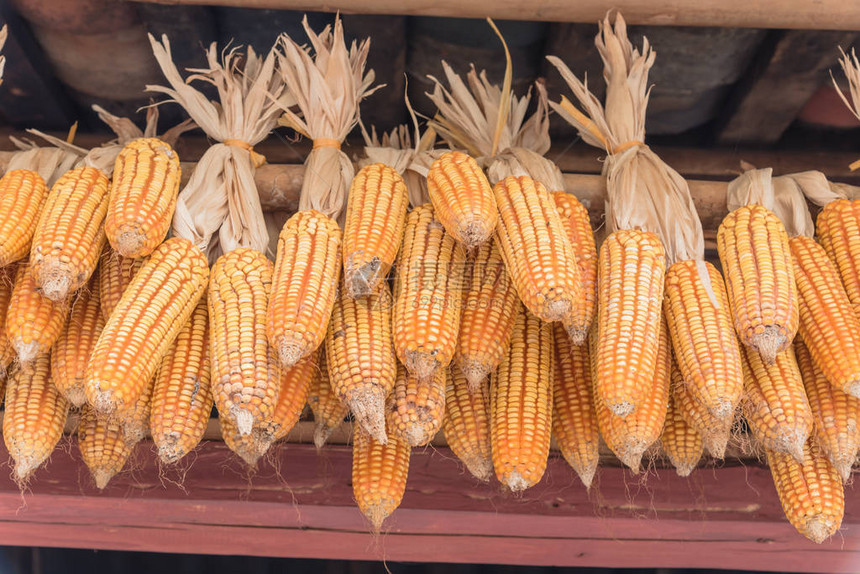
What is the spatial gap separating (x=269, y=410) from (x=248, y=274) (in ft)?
1.81

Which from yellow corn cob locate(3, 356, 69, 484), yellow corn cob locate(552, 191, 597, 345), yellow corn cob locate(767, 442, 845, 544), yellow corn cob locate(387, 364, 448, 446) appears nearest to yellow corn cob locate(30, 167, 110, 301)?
yellow corn cob locate(3, 356, 69, 484)

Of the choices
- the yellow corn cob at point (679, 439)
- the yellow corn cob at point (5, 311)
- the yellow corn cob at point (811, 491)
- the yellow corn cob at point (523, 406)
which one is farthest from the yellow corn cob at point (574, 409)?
the yellow corn cob at point (5, 311)

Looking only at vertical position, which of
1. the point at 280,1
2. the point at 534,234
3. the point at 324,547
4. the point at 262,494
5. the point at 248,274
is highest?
the point at 280,1

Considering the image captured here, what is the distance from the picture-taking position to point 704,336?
2.48 meters

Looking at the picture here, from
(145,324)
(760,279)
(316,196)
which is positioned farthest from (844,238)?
(145,324)

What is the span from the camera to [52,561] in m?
4.52

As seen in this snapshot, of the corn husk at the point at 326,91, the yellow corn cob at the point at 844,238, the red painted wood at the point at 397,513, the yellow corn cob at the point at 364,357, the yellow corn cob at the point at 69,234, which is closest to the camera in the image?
the yellow corn cob at the point at 364,357

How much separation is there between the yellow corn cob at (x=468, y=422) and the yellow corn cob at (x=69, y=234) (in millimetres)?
1370

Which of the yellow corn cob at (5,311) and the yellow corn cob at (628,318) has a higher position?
the yellow corn cob at (628,318)

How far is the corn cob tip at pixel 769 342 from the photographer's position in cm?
245

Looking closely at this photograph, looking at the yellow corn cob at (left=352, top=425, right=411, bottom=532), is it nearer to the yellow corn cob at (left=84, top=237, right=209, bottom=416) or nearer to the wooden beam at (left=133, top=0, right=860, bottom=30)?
the yellow corn cob at (left=84, top=237, right=209, bottom=416)

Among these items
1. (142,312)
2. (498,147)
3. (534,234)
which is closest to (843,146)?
(498,147)

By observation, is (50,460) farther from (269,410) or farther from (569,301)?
(569,301)

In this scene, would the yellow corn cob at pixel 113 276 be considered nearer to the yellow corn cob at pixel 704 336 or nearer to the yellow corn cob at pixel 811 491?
the yellow corn cob at pixel 704 336
